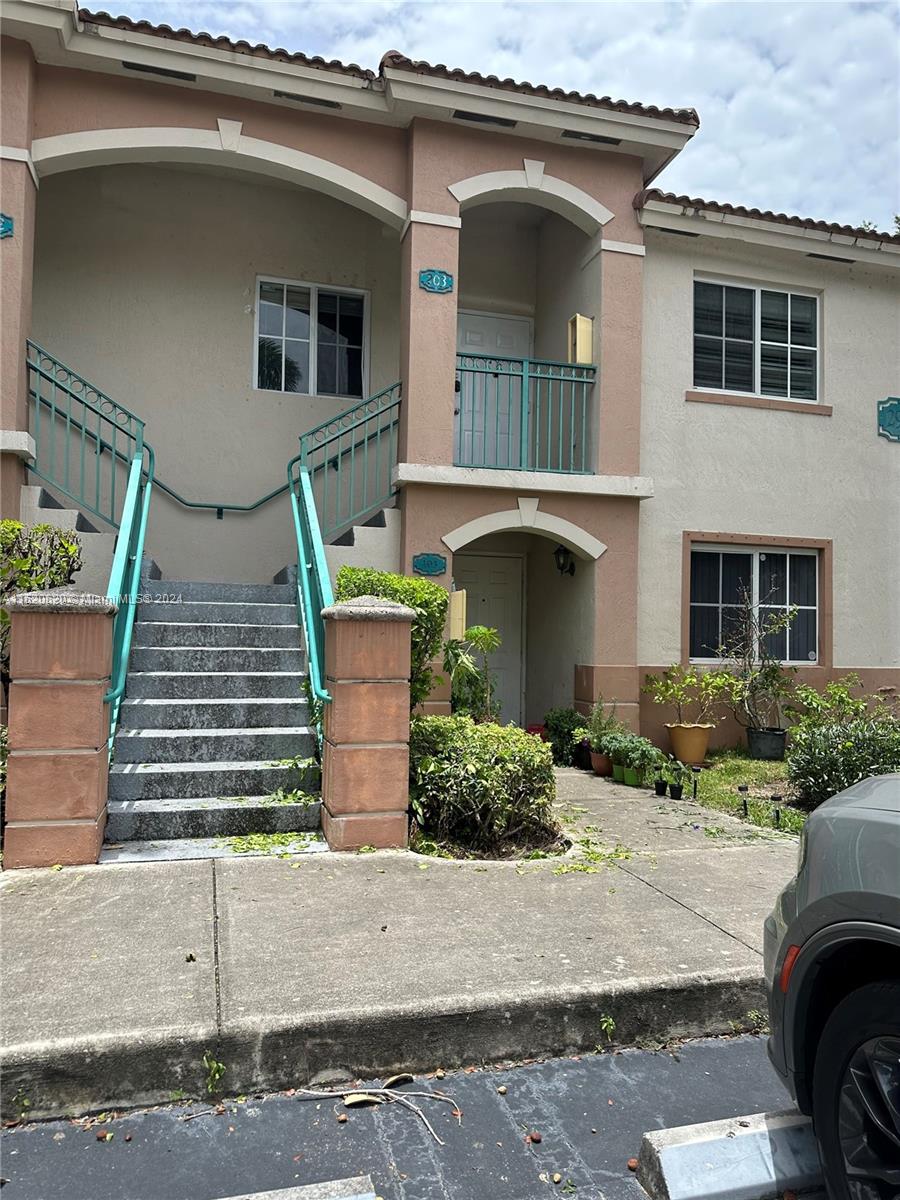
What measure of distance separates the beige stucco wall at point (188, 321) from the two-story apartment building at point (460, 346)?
3 cm

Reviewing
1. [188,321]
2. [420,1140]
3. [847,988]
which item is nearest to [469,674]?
[420,1140]

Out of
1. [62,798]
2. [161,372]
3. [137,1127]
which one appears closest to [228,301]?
[161,372]

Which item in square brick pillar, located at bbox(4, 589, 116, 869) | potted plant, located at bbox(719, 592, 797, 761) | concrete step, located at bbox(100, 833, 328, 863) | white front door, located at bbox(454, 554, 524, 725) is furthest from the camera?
white front door, located at bbox(454, 554, 524, 725)

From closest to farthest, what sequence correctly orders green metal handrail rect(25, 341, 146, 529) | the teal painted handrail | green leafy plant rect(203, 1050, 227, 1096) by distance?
green leafy plant rect(203, 1050, 227, 1096)
the teal painted handrail
green metal handrail rect(25, 341, 146, 529)

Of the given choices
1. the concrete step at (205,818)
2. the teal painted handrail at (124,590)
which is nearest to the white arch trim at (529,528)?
the teal painted handrail at (124,590)

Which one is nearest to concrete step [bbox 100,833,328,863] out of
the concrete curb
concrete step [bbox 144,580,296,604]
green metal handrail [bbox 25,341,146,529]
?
the concrete curb

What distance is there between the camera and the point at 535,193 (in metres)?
9.09

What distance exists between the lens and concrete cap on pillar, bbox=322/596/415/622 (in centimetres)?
521

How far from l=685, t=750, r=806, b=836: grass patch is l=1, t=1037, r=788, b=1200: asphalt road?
3972 millimetres

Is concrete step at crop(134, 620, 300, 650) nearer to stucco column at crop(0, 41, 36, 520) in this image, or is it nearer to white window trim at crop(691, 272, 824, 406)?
stucco column at crop(0, 41, 36, 520)

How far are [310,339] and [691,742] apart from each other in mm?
6476

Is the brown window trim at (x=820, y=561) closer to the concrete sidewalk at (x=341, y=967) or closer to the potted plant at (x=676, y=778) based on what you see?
the potted plant at (x=676, y=778)

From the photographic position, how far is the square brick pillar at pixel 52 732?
4.59 meters

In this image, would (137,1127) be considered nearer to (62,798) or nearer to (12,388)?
(62,798)
